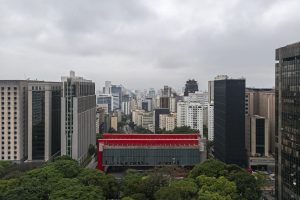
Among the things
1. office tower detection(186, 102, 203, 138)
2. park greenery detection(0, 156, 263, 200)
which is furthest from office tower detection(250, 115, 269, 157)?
office tower detection(186, 102, 203, 138)

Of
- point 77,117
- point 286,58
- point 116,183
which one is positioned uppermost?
point 286,58

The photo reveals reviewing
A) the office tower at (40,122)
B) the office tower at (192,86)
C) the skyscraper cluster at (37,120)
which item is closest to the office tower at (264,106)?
the skyscraper cluster at (37,120)

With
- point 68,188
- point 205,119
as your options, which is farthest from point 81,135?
point 205,119

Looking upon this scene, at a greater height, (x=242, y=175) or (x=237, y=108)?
(x=237, y=108)

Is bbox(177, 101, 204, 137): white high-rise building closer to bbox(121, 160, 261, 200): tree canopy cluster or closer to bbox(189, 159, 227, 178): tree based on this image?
bbox(189, 159, 227, 178): tree

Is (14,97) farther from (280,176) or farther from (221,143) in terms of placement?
(280,176)

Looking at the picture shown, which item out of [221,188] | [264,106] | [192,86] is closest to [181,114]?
[264,106]

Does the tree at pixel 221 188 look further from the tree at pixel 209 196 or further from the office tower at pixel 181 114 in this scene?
the office tower at pixel 181 114
